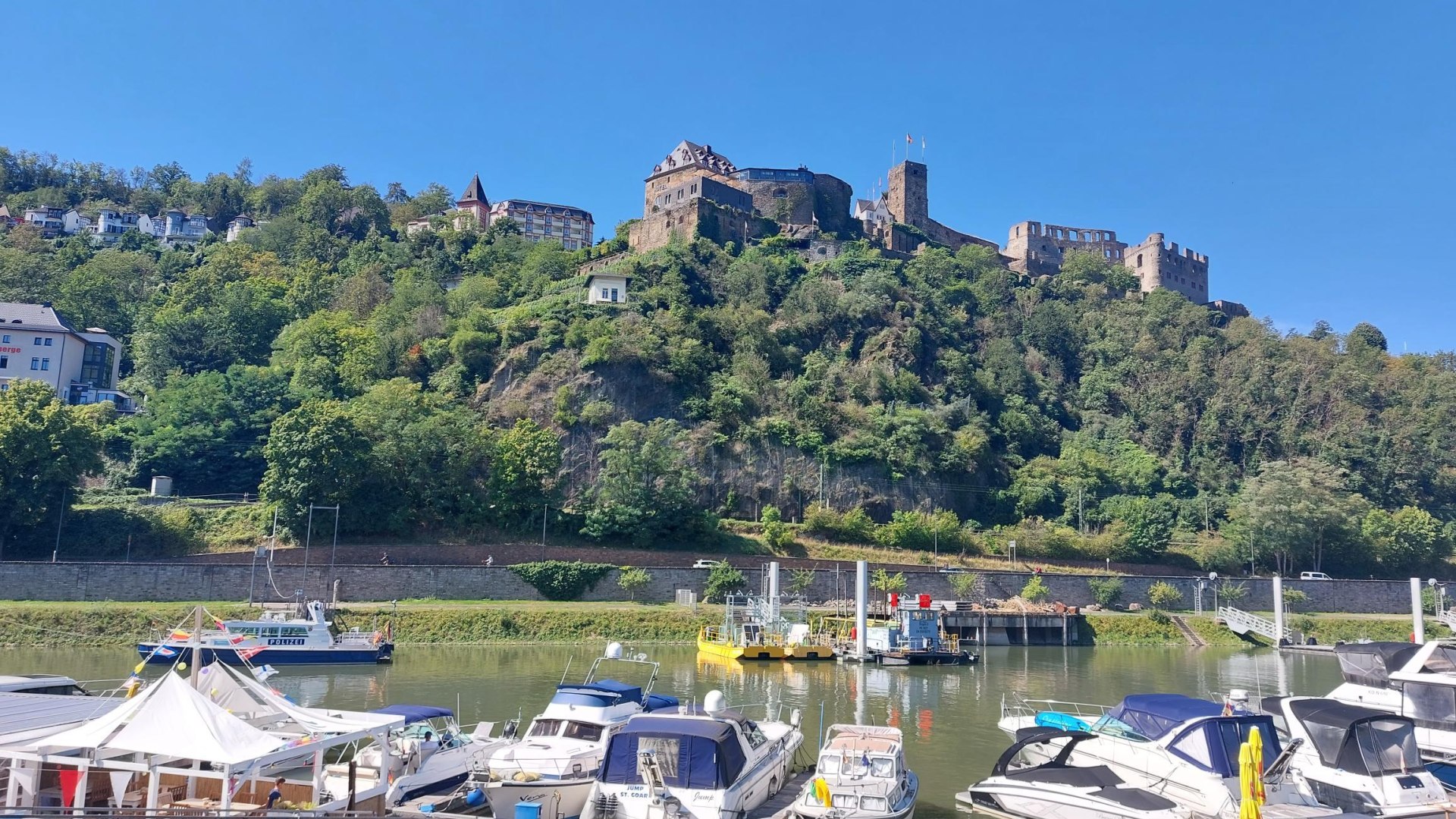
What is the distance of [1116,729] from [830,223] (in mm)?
96410

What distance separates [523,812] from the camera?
14.7 m

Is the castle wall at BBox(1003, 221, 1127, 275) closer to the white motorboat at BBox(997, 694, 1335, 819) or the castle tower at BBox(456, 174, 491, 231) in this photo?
the castle tower at BBox(456, 174, 491, 231)

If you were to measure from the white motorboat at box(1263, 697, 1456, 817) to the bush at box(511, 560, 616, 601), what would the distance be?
39.9 meters

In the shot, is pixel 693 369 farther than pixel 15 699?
Yes

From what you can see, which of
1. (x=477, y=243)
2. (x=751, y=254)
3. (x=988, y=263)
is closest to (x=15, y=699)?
(x=751, y=254)

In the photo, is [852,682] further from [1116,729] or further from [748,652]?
[1116,729]

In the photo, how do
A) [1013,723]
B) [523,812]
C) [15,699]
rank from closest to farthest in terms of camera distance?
[523,812], [15,699], [1013,723]

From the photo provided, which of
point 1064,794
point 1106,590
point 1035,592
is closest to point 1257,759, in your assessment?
point 1064,794

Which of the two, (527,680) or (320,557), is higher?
(320,557)

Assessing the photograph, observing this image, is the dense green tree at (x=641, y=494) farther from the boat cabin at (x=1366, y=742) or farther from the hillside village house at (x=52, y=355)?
the boat cabin at (x=1366, y=742)

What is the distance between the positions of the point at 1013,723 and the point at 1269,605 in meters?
46.5

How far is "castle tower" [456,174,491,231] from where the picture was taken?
392 ft

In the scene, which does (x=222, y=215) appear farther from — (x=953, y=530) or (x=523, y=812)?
(x=523, y=812)

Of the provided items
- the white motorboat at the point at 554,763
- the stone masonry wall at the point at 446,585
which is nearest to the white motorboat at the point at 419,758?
the white motorboat at the point at 554,763
